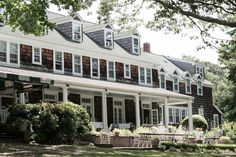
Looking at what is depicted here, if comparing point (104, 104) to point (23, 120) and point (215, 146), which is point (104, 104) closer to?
point (215, 146)

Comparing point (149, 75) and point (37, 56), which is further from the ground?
point (37, 56)

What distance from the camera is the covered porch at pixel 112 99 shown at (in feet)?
104

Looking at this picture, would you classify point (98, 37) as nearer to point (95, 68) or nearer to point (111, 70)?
point (111, 70)

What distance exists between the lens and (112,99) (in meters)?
39.6

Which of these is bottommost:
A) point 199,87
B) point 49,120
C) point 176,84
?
point 49,120

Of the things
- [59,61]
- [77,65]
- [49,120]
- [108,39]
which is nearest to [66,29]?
[77,65]

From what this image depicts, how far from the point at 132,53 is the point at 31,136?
21.0 meters

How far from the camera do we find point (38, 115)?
24.0m

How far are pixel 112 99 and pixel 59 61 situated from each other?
23.1 ft

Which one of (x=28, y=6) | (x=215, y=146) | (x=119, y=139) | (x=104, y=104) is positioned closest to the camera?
(x=28, y=6)

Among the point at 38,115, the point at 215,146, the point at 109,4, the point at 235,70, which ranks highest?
the point at 109,4

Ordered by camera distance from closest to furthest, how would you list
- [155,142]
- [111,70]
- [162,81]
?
1. [155,142]
2. [111,70]
3. [162,81]

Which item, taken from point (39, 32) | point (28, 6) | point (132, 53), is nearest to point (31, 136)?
point (39, 32)

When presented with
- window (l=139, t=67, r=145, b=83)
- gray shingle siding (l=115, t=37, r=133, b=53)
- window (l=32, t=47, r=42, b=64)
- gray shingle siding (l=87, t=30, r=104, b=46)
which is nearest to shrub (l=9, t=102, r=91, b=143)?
window (l=32, t=47, r=42, b=64)
